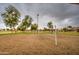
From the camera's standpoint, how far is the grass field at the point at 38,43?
2.27 metres

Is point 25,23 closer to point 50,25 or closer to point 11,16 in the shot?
point 11,16

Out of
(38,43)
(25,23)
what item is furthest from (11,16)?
(38,43)

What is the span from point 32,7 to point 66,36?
55cm

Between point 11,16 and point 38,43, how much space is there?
0.48 m

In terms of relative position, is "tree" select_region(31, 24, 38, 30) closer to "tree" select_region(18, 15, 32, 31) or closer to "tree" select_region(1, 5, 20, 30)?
"tree" select_region(18, 15, 32, 31)

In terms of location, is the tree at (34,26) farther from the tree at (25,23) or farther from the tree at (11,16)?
the tree at (11,16)

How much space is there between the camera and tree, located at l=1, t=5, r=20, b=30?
90.1 inches

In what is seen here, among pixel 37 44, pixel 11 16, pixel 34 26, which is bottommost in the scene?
pixel 37 44

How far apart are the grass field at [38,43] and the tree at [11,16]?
113 millimetres

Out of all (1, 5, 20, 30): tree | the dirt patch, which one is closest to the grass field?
the dirt patch

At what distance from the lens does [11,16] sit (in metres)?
2.31

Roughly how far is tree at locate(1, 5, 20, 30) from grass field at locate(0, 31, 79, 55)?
4.4 inches

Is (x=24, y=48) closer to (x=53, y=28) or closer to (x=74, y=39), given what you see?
(x=53, y=28)
